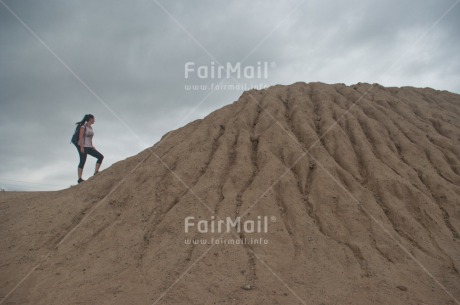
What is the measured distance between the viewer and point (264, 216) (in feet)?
28.3


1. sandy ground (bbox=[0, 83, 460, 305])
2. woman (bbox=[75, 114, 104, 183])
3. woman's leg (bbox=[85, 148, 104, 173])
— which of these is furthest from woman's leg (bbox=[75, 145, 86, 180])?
sandy ground (bbox=[0, 83, 460, 305])

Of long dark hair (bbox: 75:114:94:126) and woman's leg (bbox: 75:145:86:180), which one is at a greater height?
long dark hair (bbox: 75:114:94:126)

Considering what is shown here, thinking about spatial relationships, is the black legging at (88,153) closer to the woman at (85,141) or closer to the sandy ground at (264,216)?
the woman at (85,141)

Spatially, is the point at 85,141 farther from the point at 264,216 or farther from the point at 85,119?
the point at 264,216

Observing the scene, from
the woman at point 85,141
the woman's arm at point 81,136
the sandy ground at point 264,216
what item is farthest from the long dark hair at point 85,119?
the sandy ground at point 264,216

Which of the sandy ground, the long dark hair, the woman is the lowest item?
the sandy ground

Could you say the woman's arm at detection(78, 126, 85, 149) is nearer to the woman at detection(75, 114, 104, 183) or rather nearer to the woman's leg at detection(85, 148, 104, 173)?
the woman at detection(75, 114, 104, 183)

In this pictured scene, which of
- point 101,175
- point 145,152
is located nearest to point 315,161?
point 145,152

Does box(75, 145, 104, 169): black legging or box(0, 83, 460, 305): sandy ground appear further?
box(75, 145, 104, 169): black legging

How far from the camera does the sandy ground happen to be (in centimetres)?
707

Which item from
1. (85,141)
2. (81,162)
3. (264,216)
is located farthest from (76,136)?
(264,216)

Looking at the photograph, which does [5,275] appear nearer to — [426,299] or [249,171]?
[249,171]

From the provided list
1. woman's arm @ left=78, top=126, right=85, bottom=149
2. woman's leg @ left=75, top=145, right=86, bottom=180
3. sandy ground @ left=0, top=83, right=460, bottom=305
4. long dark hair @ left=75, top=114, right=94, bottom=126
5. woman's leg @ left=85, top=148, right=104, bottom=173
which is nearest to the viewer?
sandy ground @ left=0, top=83, right=460, bottom=305

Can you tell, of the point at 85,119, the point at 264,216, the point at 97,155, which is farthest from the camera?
the point at 97,155
